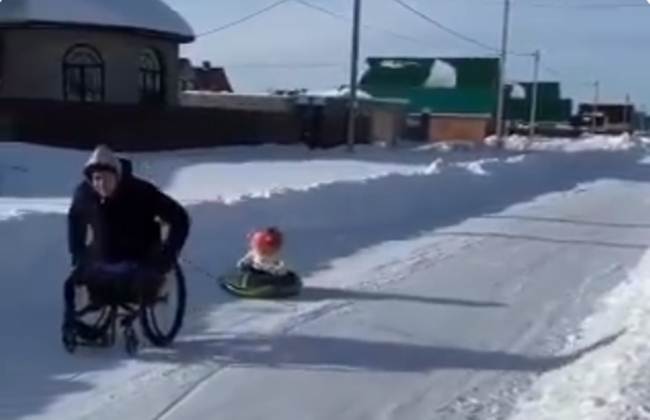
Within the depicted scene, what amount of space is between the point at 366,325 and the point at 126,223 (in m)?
2.36

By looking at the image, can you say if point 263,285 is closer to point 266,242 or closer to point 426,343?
point 266,242

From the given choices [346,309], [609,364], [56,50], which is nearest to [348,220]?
[346,309]

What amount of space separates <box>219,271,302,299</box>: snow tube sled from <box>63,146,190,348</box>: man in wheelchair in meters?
2.62

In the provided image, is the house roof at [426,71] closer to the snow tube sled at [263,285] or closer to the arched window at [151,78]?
the arched window at [151,78]

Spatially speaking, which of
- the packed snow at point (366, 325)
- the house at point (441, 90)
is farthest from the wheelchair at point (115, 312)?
the house at point (441, 90)

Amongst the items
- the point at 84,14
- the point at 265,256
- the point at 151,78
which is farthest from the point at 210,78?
the point at 265,256

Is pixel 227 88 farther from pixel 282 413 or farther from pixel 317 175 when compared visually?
pixel 282 413

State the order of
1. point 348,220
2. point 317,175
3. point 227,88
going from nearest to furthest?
point 348,220
point 317,175
point 227,88

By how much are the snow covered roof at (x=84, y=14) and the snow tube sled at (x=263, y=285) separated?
1191 inches

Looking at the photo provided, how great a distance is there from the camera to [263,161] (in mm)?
41531

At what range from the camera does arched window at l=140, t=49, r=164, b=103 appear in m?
45.4

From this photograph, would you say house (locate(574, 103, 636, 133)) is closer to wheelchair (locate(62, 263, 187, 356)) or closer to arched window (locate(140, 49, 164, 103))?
arched window (locate(140, 49, 164, 103))

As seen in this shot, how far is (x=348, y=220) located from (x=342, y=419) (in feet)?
43.5

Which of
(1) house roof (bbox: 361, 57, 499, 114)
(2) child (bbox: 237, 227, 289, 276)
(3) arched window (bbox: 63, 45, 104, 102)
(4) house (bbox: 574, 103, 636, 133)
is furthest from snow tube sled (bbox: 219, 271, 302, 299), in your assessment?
(4) house (bbox: 574, 103, 636, 133)
